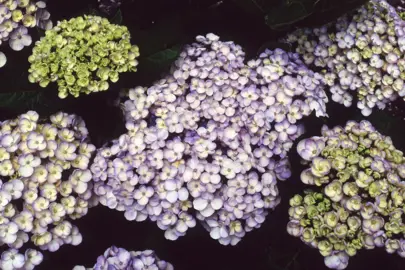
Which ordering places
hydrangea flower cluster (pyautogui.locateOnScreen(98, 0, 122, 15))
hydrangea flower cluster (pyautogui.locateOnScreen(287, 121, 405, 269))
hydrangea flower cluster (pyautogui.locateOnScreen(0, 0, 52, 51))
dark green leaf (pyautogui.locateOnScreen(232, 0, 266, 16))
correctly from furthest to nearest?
hydrangea flower cluster (pyautogui.locateOnScreen(98, 0, 122, 15)), dark green leaf (pyautogui.locateOnScreen(232, 0, 266, 16)), hydrangea flower cluster (pyautogui.locateOnScreen(0, 0, 52, 51)), hydrangea flower cluster (pyautogui.locateOnScreen(287, 121, 405, 269))

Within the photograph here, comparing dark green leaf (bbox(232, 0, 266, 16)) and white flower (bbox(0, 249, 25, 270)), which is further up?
dark green leaf (bbox(232, 0, 266, 16))

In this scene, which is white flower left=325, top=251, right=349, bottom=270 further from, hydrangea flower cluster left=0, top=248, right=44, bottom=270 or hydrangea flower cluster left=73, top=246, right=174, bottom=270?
hydrangea flower cluster left=0, top=248, right=44, bottom=270

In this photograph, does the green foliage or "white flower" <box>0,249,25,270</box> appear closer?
"white flower" <box>0,249,25,270</box>

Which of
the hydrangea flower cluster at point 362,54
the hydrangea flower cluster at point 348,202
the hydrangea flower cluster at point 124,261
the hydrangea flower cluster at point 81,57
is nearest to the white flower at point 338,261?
the hydrangea flower cluster at point 348,202

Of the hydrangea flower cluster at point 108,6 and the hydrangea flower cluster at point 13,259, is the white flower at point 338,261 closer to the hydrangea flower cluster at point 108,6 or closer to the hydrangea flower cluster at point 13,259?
the hydrangea flower cluster at point 13,259

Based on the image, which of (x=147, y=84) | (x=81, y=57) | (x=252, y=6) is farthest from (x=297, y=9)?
(x=81, y=57)

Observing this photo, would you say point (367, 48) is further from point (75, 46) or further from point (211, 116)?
point (75, 46)

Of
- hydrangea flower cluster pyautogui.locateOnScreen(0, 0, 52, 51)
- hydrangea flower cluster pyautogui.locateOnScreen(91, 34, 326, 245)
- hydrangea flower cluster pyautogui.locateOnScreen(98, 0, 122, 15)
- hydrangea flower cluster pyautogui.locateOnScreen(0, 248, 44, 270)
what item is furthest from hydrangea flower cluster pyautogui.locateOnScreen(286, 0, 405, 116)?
hydrangea flower cluster pyautogui.locateOnScreen(0, 248, 44, 270)

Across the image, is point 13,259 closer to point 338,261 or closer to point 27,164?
point 27,164
